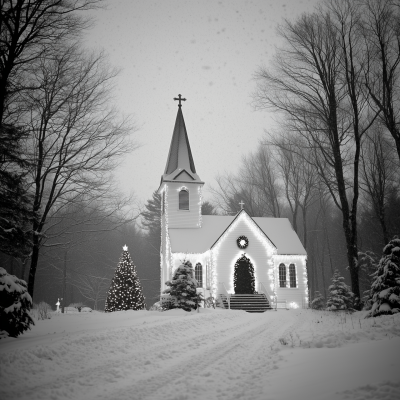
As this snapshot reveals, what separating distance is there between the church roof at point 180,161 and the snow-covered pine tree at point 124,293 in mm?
9677

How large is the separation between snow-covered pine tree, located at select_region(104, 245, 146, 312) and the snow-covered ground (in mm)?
12689

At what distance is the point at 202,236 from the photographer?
93.2ft

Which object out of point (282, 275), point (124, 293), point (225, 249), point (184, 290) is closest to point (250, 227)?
point (225, 249)

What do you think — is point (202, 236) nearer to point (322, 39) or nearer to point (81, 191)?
point (81, 191)

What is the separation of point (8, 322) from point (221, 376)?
511cm

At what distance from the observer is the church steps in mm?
23891

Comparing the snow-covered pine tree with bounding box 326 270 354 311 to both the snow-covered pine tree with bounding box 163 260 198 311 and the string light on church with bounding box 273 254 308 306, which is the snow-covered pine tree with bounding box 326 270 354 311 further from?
the string light on church with bounding box 273 254 308 306

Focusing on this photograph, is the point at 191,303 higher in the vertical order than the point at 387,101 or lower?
lower

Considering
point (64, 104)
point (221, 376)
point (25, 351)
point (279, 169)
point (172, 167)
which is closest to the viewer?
point (221, 376)

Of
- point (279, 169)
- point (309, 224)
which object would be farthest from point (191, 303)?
point (309, 224)

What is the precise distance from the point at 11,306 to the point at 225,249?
20.1 m

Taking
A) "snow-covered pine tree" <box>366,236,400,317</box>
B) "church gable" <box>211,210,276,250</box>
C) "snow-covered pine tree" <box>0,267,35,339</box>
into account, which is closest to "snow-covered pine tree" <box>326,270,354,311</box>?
"snow-covered pine tree" <box>366,236,400,317</box>

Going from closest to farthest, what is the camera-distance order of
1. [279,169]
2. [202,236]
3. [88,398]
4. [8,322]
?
[88,398] < [8,322] < [202,236] < [279,169]

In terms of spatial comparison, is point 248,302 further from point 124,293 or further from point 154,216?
point 154,216
